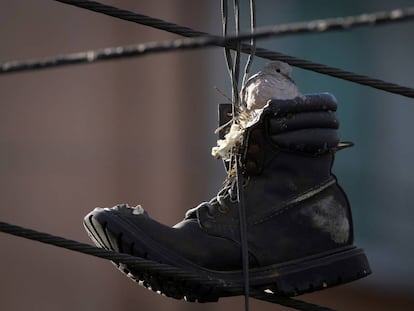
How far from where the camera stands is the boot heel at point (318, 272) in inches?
125

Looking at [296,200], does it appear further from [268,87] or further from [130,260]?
[130,260]

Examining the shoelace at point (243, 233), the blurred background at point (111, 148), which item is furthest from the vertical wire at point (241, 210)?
the blurred background at point (111, 148)

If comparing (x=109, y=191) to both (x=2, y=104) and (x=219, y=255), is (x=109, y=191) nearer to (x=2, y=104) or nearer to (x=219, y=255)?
(x=2, y=104)

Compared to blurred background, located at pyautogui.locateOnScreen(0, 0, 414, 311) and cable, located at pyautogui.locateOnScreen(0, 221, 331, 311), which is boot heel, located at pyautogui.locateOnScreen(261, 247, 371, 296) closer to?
cable, located at pyautogui.locateOnScreen(0, 221, 331, 311)

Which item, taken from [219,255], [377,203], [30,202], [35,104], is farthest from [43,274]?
[219,255]

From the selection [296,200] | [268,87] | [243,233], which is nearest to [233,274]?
[243,233]

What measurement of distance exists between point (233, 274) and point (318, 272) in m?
0.17

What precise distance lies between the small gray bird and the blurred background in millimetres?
4132

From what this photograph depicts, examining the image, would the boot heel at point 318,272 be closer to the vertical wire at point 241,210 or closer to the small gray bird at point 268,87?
the vertical wire at point 241,210

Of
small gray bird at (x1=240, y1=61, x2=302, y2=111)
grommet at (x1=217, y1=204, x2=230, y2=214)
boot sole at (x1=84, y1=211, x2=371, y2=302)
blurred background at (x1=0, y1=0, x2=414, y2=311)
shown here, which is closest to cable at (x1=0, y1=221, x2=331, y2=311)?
boot sole at (x1=84, y1=211, x2=371, y2=302)

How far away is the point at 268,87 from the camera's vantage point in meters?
3.29

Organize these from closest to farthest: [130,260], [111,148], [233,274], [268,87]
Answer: [130,260]
[233,274]
[268,87]
[111,148]

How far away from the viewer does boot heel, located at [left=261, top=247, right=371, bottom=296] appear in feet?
10.4

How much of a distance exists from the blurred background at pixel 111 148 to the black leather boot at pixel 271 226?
13.8 feet
